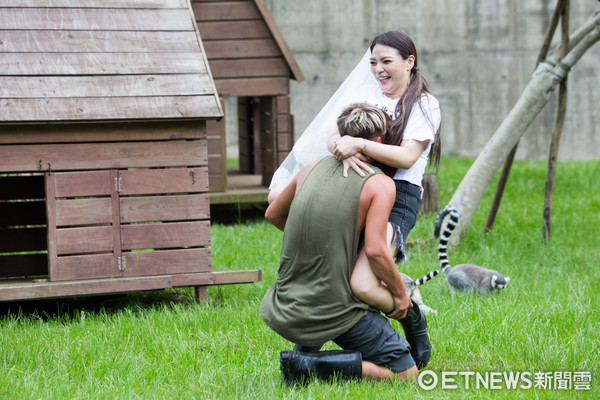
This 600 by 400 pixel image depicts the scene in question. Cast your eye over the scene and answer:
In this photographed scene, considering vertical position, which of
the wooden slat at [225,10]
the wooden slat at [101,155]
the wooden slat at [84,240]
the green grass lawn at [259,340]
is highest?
the wooden slat at [225,10]

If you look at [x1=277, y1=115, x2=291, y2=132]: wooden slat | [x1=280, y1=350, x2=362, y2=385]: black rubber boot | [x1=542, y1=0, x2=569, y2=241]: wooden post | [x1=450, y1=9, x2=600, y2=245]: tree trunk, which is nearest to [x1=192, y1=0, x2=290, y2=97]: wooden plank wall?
[x1=277, y1=115, x2=291, y2=132]: wooden slat

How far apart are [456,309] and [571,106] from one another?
35.9 ft

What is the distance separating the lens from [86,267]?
5383 mm

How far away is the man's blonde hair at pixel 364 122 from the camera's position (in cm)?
340

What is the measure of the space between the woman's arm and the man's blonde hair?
43 millimetres

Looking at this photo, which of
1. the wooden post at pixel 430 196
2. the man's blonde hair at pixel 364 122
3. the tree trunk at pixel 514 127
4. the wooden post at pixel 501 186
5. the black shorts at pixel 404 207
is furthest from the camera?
the wooden post at pixel 430 196

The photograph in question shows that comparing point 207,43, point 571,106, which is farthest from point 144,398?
point 571,106

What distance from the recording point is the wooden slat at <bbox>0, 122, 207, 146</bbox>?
5.26 m

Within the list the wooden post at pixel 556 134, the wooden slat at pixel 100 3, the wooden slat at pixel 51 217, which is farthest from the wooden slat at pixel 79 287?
the wooden post at pixel 556 134

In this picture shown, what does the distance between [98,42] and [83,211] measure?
1216mm

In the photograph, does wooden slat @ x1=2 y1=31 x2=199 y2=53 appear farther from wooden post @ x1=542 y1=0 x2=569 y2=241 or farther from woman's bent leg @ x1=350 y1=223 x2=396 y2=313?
wooden post @ x1=542 y1=0 x2=569 y2=241

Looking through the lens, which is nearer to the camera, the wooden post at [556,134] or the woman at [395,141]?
the woman at [395,141]

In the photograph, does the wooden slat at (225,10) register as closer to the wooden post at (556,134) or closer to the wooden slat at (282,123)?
the wooden slat at (282,123)

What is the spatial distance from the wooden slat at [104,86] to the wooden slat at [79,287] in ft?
4.11
